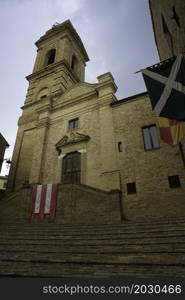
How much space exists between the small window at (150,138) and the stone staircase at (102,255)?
6.87 meters

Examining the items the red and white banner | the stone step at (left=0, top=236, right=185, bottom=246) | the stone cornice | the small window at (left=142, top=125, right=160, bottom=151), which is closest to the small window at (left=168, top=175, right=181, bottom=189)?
the small window at (left=142, top=125, right=160, bottom=151)

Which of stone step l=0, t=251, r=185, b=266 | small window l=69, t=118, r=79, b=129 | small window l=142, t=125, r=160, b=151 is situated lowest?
stone step l=0, t=251, r=185, b=266

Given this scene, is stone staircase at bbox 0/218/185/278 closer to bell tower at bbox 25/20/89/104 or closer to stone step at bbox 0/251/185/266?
stone step at bbox 0/251/185/266

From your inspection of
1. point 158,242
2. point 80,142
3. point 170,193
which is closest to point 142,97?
point 80,142

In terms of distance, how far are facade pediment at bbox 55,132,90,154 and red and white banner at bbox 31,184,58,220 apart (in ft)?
14.6

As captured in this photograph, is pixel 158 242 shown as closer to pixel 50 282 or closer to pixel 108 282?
pixel 108 282

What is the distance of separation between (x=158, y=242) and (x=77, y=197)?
6.81 metres

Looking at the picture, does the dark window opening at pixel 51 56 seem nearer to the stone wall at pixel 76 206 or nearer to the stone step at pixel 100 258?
the stone wall at pixel 76 206

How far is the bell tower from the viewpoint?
2226cm

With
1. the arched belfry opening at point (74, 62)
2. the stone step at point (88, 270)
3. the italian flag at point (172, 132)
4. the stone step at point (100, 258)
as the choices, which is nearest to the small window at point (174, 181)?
the italian flag at point (172, 132)

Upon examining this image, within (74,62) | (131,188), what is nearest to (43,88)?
(74,62)

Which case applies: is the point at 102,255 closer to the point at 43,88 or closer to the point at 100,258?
the point at 100,258

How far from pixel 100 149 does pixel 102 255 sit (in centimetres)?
1012

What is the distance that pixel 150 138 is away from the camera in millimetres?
12422
